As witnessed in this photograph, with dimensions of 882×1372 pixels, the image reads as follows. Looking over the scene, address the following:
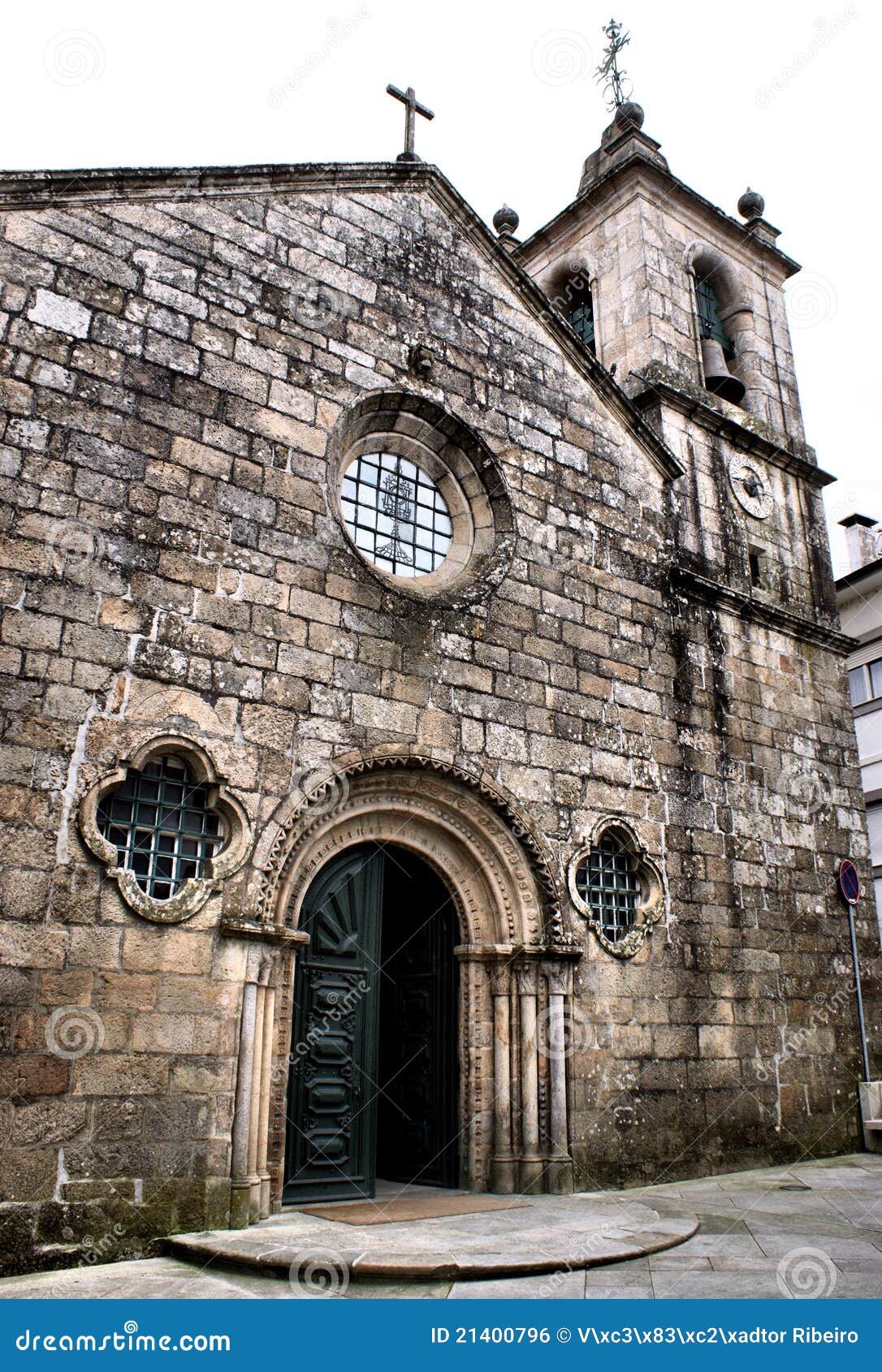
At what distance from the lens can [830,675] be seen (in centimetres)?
1112

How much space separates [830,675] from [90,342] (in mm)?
8289

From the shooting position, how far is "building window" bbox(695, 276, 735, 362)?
12.5 metres

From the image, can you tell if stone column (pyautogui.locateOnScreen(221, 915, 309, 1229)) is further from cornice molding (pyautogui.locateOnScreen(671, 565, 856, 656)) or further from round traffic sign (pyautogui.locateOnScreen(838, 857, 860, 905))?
round traffic sign (pyautogui.locateOnScreen(838, 857, 860, 905))

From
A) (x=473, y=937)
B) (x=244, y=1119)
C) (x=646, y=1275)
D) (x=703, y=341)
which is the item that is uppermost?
(x=703, y=341)

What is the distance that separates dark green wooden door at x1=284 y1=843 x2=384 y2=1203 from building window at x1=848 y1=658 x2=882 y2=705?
39.0ft

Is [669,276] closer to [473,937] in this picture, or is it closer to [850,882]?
[850,882]

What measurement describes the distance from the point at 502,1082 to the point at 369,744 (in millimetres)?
2629

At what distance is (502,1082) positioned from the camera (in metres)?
7.24

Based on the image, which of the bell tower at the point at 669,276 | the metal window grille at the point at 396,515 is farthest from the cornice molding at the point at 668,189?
the metal window grille at the point at 396,515

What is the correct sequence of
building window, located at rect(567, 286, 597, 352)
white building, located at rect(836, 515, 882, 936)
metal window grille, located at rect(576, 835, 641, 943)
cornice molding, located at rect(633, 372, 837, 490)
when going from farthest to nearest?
white building, located at rect(836, 515, 882, 936) → building window, located at rect(567, 286, 597, 352) → cornice molding, located at rect(633, 372, 837, 490) → metal window grille, located at rect(576, 835, 641, 943)

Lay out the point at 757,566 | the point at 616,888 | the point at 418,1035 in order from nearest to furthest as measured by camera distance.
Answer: the point at 418,1035
the point at 616,888
the point at 757,566

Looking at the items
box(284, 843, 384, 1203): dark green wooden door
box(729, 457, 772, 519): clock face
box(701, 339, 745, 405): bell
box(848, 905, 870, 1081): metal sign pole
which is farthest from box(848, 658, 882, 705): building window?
box(284, 843, 384, 1203): dark green wooden door

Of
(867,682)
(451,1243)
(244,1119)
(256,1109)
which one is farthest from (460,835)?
(867,682)

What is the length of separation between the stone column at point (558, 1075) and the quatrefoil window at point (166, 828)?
2690mm
